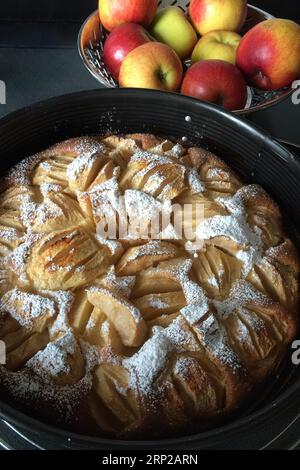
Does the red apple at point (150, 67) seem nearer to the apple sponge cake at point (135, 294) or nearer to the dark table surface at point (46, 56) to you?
the apple sponge cake at point (135, 294)

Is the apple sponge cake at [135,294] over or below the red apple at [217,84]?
below

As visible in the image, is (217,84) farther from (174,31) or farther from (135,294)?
(135,294)

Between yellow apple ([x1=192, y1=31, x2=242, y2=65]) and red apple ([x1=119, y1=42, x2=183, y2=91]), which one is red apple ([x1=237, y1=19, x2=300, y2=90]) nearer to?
yellow apple ([x1=192, y1=31, x2=242, y2=65])

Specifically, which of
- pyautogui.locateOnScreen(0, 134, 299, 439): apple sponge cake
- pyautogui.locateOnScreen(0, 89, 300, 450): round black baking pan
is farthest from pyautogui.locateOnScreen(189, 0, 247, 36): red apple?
pyautogui.locateOnScreen(0, 134, 299, 439): apple sponge cake

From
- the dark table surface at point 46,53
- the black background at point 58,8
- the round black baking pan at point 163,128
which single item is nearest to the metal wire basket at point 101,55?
the round black baking pan at point 163,128

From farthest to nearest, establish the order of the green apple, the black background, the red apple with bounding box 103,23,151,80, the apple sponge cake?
the black background, the green apple, the red apple with bounding box 103,23,151,80, the apple sponge cake
